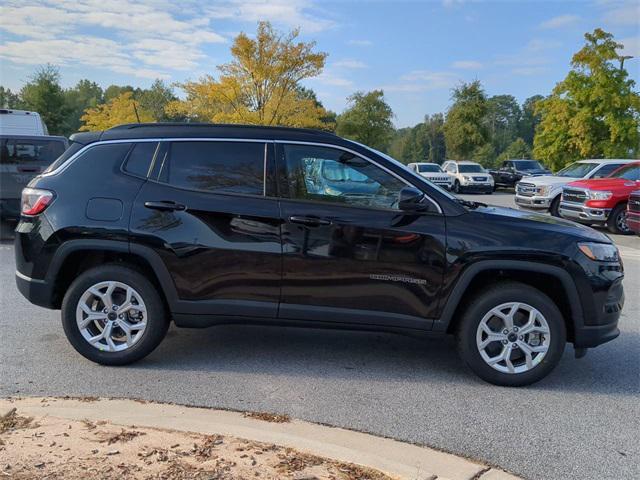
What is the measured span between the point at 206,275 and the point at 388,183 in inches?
61.6

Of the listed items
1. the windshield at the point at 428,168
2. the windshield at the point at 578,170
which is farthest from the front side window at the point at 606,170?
the windshield at the point at 428,168

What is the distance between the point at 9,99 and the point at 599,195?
182 feet

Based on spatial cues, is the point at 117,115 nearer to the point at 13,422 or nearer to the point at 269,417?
the point at 13,422

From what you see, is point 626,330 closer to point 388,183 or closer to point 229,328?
point 388,183

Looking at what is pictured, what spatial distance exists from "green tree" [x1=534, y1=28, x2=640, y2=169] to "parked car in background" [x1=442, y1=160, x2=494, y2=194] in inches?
150

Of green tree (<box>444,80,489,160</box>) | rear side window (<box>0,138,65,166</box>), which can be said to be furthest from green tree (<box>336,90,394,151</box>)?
rear side window (<box>0,138,65,166</box>)

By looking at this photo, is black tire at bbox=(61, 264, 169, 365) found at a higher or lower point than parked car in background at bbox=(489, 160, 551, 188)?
lower

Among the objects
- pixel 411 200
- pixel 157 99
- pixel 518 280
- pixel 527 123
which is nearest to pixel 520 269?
pixel 518 280

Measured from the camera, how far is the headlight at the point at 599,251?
13.7 ft

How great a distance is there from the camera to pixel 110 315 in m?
4.38

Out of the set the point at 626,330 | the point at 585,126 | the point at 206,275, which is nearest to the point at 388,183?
the point at 206,275

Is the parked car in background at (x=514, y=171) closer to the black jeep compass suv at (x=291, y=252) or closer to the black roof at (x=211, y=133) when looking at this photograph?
the black jeep compass suv at (x=291, y=252)

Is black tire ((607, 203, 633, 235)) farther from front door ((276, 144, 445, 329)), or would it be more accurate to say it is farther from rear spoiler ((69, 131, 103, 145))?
rear spoiler ((69, 131, 103, 145))

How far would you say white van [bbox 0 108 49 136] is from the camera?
44.2 feet
